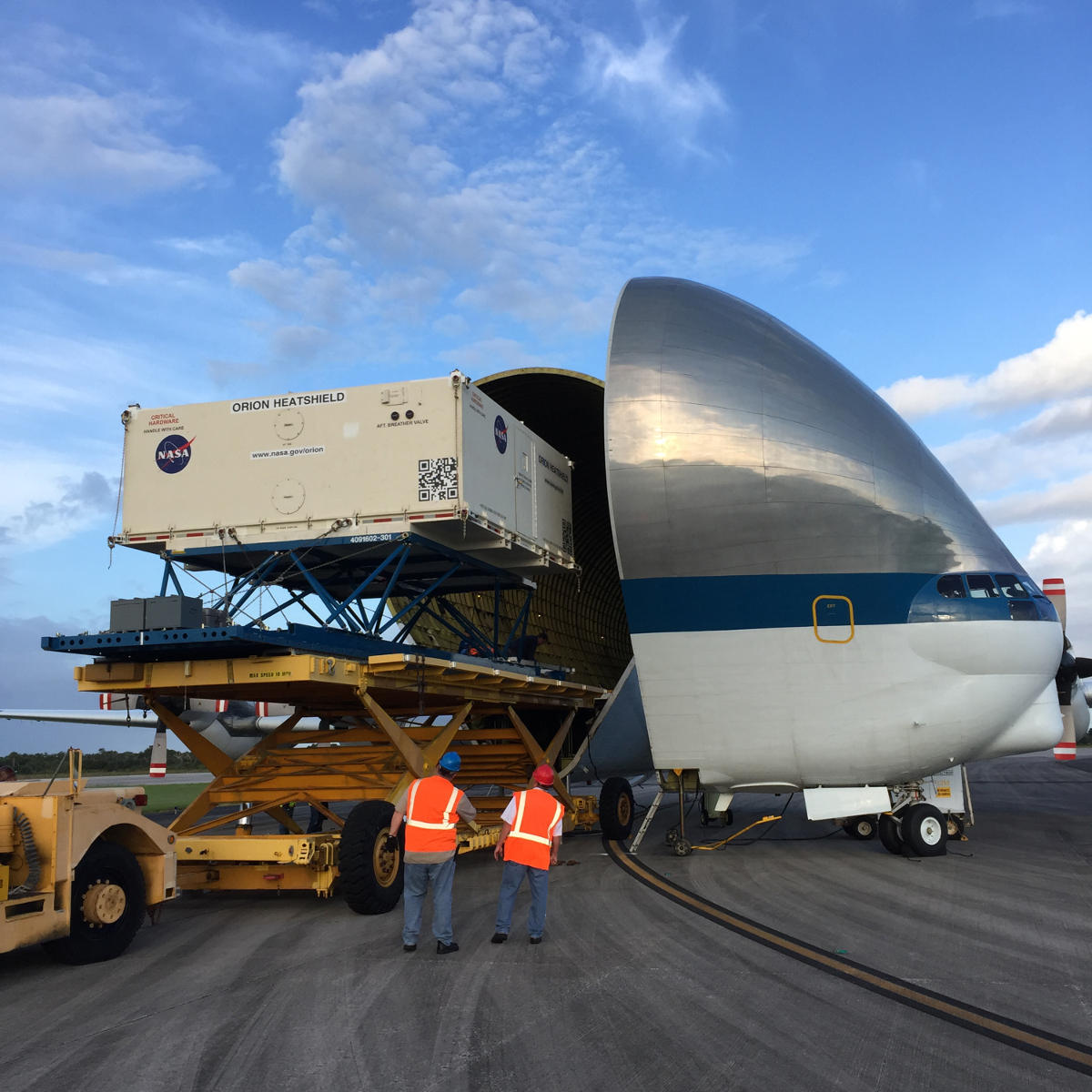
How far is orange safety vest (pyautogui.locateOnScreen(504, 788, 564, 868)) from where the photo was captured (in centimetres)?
800

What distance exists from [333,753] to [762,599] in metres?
6.01

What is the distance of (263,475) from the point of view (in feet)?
39.2

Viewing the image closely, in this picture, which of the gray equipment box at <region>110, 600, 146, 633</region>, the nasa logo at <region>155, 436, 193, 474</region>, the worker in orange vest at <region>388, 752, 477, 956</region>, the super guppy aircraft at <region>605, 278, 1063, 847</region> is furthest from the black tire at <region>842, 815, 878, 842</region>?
the nasa logo at <region>155, 436, 193, 474</region>

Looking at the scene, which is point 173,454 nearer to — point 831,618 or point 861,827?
point 831,618

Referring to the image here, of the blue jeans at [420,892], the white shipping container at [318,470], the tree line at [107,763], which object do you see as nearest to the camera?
the blue jeans at [420,892]

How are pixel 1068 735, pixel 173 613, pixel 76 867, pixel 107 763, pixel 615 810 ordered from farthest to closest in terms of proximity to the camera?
1. pixel 107 763
2. pixel 1068 735
3. pixel 615 810
4. pixel 173 613
5. pixel 76 867

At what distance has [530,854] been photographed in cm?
800

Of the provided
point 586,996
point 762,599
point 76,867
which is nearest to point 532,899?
point 586,996

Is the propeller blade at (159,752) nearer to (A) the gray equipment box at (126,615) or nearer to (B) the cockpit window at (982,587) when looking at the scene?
(A) the gray equipment box at (126,615)

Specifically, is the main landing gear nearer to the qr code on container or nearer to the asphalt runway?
the asphalt runway

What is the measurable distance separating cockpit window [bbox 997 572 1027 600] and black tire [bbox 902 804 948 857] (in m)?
3.09

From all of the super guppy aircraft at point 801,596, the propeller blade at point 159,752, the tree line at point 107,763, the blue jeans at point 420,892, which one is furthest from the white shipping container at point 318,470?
the tree line at point 107,763

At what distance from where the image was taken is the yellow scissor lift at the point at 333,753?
9.77 m

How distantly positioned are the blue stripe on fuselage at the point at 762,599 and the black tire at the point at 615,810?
166 inches
